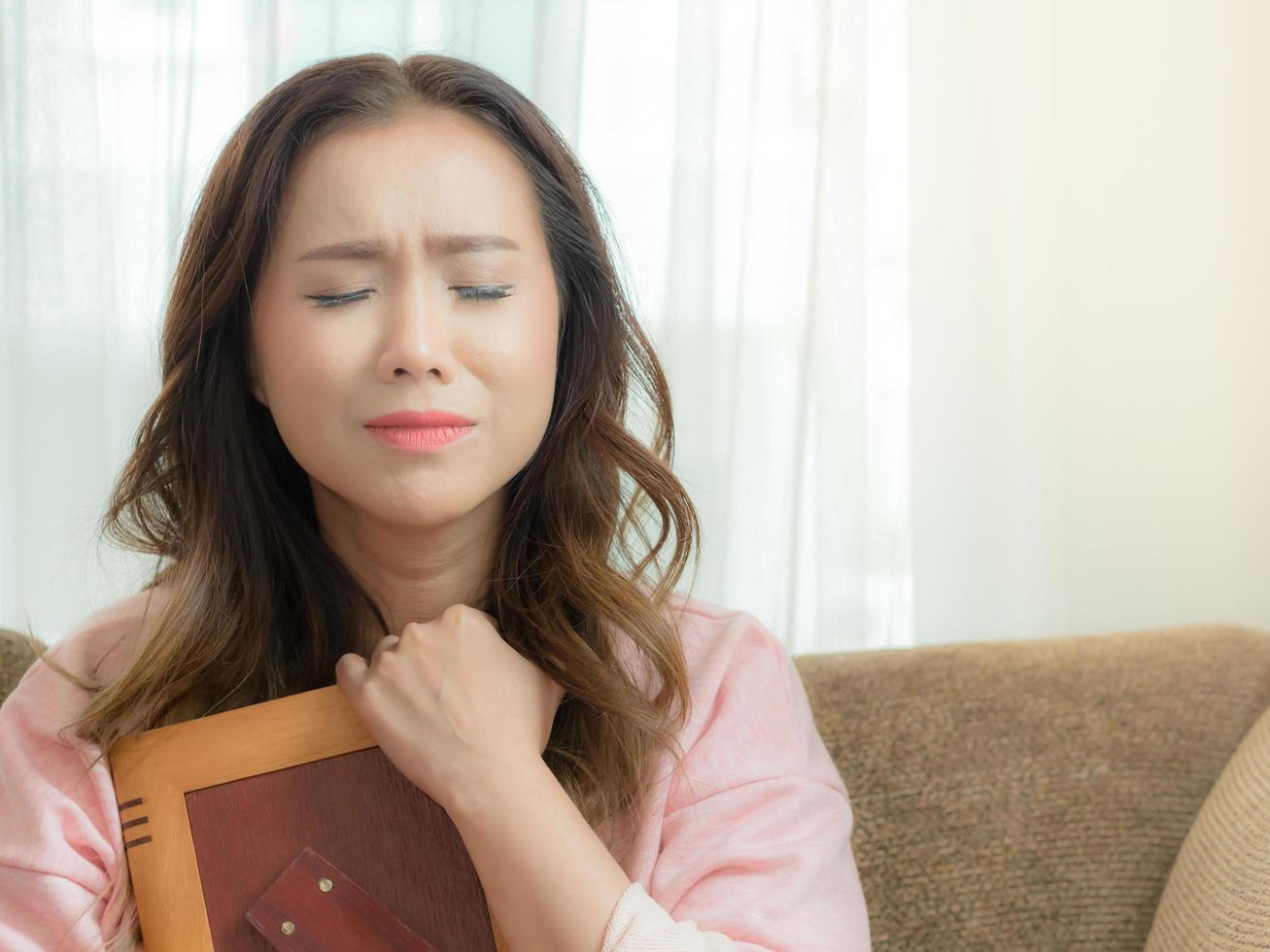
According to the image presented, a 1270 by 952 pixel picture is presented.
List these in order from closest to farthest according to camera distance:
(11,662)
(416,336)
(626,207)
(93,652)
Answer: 1. (416,336)
2. (93,652)
3. (11,662)
4. (626,207)

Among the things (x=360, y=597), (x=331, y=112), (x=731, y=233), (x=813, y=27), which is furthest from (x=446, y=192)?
(x=813, y=27)

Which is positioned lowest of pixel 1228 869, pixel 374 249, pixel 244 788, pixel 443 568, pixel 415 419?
pixel 1228 869

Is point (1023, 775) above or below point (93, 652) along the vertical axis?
below

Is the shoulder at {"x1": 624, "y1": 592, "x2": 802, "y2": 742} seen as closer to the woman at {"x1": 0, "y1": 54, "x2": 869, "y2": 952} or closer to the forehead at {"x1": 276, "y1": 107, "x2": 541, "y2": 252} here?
the woman at {"x1": 0, "y1": 54, "x2": 869, "y2": 952}

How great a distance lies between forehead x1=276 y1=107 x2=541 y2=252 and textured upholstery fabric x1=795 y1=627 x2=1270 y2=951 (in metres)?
0.63

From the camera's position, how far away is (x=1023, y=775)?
133 centimetres

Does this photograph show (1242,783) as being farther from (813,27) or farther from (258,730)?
(813,27)

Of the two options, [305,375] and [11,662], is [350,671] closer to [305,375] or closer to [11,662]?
[305,375]

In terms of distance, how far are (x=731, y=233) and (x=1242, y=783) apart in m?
0.91

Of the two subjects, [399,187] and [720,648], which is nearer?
[399,187]

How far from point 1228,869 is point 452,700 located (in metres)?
0.72

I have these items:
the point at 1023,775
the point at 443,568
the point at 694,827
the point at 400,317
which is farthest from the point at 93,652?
the point at 1023,775


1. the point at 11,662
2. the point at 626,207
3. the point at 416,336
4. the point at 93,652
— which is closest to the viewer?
the point at 416,336

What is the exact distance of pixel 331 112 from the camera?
3.39 ft
